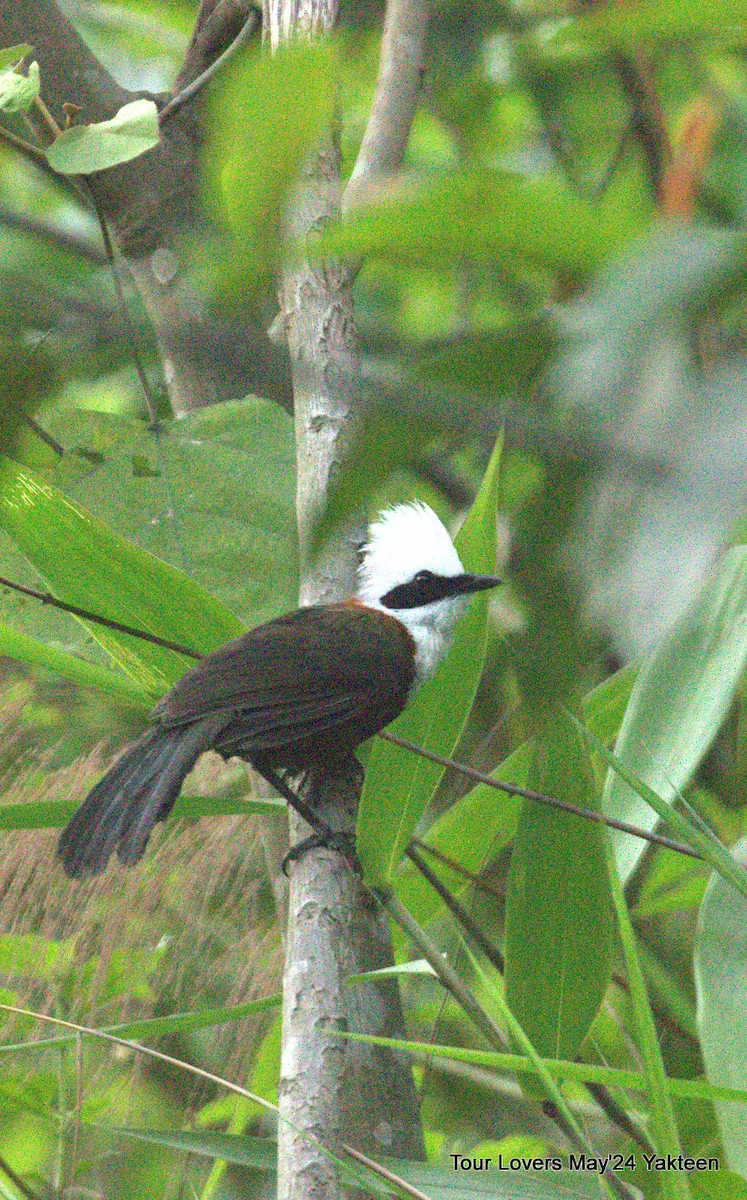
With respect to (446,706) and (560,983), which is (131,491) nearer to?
(446,706)

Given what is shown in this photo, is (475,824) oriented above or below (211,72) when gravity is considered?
below

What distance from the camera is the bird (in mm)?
2152

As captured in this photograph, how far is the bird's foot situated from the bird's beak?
0.57 metres

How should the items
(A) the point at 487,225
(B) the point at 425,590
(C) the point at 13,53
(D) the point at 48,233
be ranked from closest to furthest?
1. (A) the point at 487,225
2. (D) the point at 48,233
3. (C) the point at 13,53
4. (B) the point at 425,590

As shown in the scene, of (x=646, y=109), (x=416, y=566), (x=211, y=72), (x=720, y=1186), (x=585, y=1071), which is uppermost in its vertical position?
(x=211, y=72)

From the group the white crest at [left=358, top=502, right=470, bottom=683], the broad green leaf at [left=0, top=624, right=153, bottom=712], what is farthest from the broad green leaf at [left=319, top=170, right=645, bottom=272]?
the white crest at [left=358, top=502, right=470, bottom=683]

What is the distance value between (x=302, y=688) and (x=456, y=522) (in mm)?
1248

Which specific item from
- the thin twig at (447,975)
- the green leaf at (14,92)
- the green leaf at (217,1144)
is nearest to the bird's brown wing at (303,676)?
the thin twig at (447,975)

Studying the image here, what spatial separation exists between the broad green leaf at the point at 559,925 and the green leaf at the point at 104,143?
1.23 m

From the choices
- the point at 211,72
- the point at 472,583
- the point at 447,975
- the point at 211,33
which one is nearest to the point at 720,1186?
the point at 447,975

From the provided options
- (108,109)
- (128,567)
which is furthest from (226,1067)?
(108,109)

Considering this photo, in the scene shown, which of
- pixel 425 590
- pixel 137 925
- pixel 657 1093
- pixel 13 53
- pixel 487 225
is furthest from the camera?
pixel 425 590

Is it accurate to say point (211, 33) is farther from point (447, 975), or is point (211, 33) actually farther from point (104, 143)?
point (447, 975)

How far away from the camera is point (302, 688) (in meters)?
2.44
